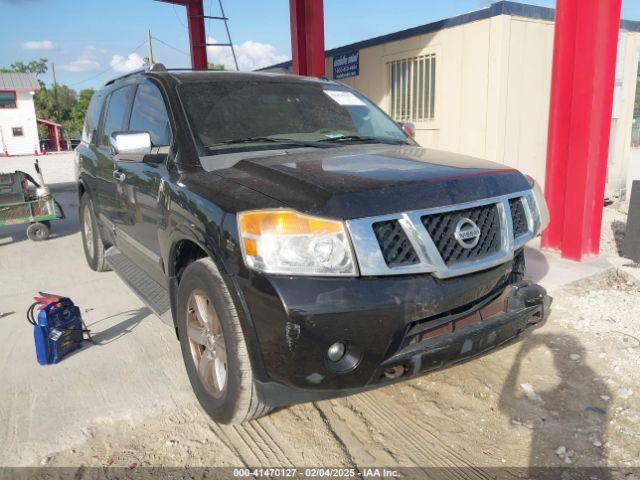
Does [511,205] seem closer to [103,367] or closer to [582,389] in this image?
[582,389]

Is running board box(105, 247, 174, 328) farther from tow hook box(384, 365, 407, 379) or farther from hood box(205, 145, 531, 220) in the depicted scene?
tow hook box(384, 365, 407, 379)

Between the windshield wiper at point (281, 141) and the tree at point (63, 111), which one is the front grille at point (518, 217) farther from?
the tree at point (63, 111)

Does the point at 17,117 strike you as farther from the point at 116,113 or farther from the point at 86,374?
the point at 86,374

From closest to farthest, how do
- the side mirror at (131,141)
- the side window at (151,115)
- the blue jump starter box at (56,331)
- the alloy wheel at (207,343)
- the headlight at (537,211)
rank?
the alloy wheel at (207,343) → the headlight at (537,211) → the side mirror at (131,141) → the side window at (151,115) → the blue jump starter box at (56,331)

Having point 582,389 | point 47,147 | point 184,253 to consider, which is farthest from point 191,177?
point 47,147

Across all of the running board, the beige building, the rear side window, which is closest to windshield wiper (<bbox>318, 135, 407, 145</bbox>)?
the running board

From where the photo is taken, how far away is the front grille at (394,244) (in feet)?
7.54

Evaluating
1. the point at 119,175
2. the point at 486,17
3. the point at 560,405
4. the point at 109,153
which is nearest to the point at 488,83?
the point at 486,17

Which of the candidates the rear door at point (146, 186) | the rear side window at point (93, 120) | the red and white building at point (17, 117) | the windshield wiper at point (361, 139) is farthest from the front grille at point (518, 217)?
the red and white building at point (17, 117)

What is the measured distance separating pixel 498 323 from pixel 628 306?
8.00ft

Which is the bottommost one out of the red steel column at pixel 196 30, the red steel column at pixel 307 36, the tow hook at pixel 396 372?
the tow hook at pixel 396 372

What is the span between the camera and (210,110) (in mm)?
3396

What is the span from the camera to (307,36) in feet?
28.5

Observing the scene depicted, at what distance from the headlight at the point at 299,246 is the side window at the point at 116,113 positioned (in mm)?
2563
